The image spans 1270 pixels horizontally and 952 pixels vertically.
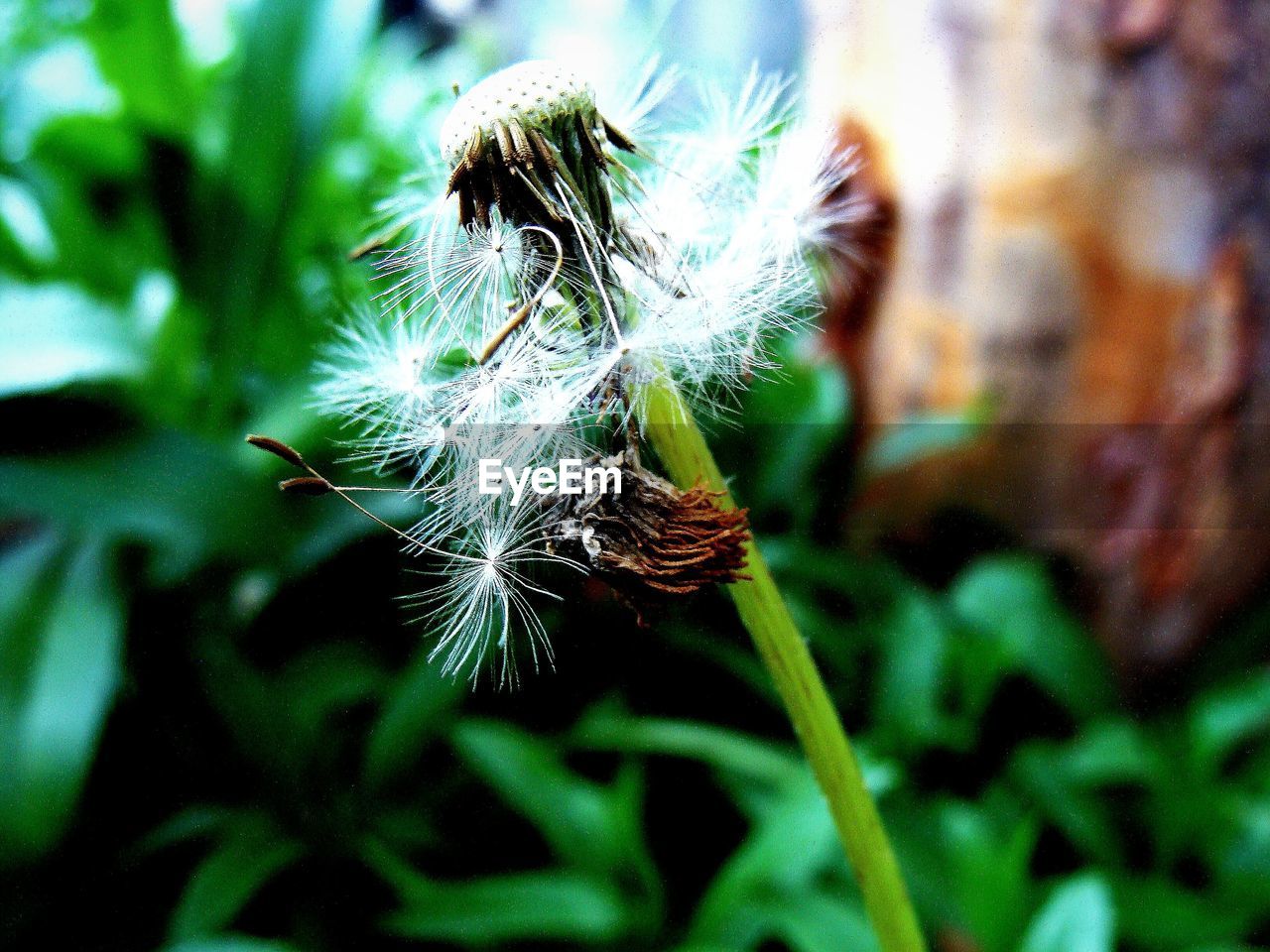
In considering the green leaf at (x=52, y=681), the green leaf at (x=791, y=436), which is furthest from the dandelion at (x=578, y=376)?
the green leaf at (x=791, y=436)

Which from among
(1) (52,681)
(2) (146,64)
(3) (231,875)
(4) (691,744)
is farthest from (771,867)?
(2) (146,64)

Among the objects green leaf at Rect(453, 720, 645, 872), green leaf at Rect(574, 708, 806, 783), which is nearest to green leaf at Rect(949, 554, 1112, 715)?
green leaf at Rect(574, 708, 806, 783)

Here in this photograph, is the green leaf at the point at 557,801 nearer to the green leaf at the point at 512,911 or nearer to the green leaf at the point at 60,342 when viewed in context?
the green leaf at the point at 512,911

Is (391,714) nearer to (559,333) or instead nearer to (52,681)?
(52,681)

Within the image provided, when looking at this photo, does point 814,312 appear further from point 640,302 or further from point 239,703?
point 239,703

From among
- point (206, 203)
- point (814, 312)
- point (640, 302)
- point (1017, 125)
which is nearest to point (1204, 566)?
point (1017, 125)

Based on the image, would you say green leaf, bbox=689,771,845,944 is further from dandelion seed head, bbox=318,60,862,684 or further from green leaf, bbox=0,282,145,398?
green leaf, bbox=0,282,145,398
